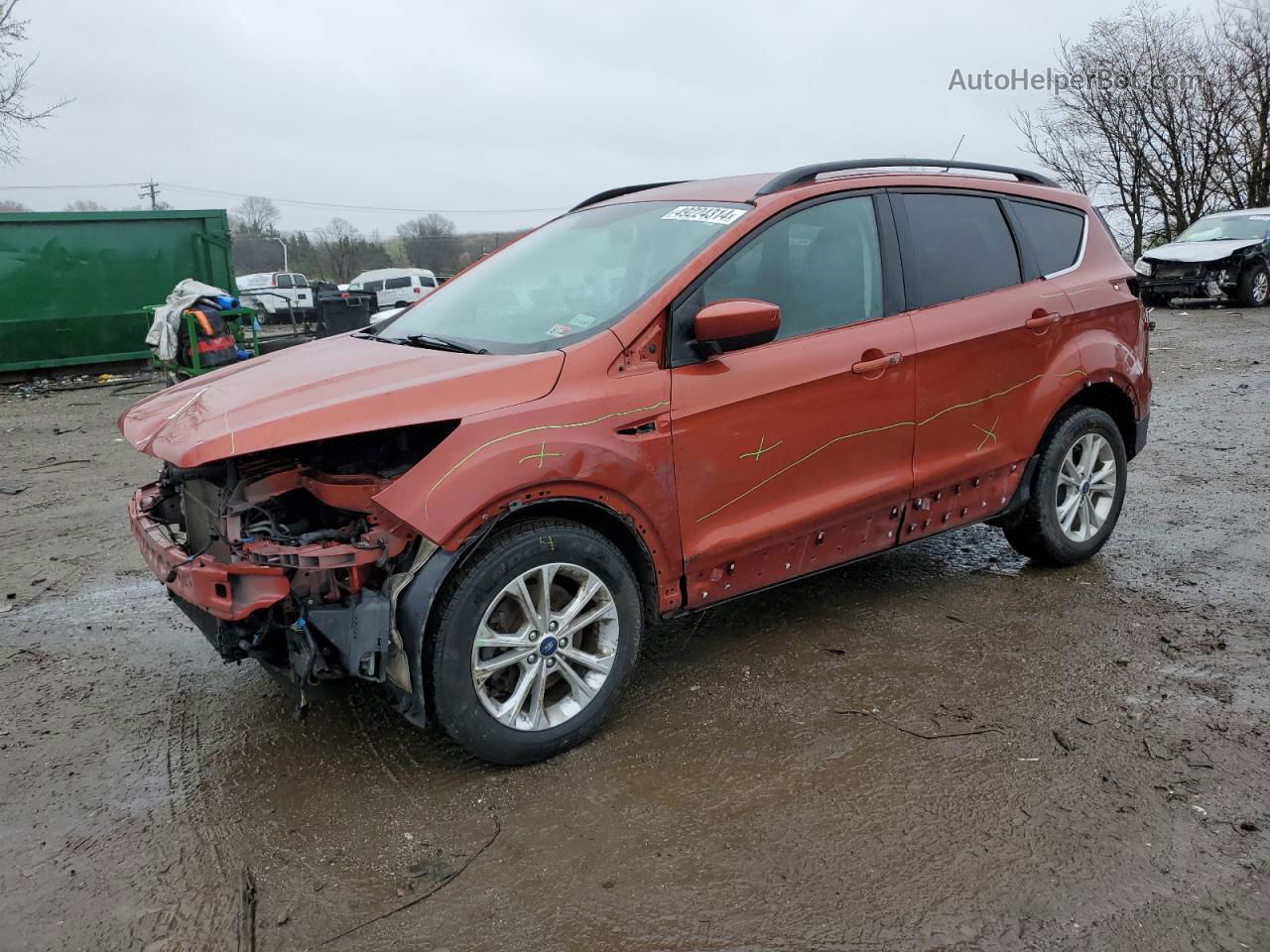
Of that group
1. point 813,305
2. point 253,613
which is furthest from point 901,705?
point 253,613

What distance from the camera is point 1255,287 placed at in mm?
16297

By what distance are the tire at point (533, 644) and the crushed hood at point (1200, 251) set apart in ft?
54.1

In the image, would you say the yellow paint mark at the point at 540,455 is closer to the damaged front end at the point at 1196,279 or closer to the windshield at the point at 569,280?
the windshield at the point at 569,280

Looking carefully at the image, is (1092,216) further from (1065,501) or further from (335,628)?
(335,628)

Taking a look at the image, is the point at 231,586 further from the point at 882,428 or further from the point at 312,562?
the point at 882,428

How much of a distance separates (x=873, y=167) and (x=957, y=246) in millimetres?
515

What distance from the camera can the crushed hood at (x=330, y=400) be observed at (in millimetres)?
2811

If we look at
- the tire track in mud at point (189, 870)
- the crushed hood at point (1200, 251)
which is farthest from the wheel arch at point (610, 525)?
the crushed hood at point (1200, 251)

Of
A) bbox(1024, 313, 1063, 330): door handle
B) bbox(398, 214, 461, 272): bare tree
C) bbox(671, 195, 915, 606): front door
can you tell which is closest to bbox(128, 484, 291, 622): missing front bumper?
bbox(671, 195, 915, 606): front door

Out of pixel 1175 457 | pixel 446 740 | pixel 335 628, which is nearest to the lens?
pixel 335 628

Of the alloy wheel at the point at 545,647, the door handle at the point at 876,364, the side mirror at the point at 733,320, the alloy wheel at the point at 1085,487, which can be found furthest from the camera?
the alloy wheel at the point at 1085,487

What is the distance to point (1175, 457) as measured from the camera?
23.4 feet

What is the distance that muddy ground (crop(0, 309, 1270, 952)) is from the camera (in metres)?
2.46

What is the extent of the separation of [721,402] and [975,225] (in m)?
1.72
